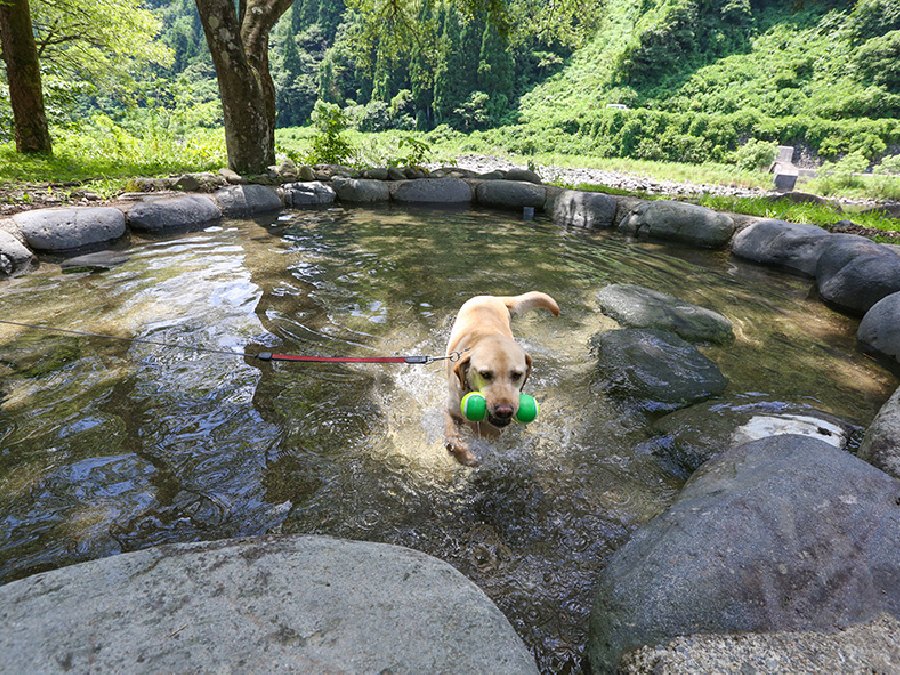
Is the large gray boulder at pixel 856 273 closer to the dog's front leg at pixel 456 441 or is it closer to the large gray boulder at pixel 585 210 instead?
the large gray boulder at pixel 585 210

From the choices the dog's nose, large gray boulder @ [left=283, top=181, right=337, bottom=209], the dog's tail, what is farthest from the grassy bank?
the dog's nose

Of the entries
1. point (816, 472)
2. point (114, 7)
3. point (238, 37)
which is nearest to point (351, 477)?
point (816, 472)

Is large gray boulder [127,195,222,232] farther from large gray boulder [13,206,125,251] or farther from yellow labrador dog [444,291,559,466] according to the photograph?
yellow labrador dog [444,291,559,466]

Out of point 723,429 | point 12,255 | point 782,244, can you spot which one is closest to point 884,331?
point 723,429

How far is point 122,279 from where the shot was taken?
5.88 metres

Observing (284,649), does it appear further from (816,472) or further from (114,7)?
→ (114,7)

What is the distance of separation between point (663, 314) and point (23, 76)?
1466 cm

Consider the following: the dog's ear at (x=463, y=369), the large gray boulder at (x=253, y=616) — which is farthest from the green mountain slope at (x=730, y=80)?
the large gray boulder at (x=253, y=616)

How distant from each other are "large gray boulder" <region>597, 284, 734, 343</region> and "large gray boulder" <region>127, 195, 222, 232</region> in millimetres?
7536

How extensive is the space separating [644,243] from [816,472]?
7979 mm

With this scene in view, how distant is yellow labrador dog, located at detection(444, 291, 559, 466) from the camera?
9.28 ft

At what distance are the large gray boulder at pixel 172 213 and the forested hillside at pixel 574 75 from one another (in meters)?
8.87

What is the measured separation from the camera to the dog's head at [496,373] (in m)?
2.78

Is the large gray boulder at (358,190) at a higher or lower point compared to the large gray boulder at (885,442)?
higher
